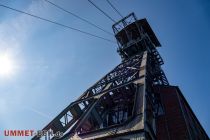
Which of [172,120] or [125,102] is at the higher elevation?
[125,102]

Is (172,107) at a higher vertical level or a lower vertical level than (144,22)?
lower

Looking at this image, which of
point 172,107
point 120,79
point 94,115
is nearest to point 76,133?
point 94,115

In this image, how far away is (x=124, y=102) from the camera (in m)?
9.22

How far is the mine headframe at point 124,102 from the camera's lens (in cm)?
464

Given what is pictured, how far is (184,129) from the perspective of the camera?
9398mm

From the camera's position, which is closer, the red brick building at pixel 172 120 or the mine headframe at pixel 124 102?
the mine headframe at pixel 124 102

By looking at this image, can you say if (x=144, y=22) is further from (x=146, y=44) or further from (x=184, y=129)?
(x=184, y=129)

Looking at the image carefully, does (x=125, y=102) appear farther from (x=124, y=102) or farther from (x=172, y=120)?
(x=172, y=120)

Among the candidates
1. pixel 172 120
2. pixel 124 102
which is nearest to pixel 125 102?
pixel 124 102

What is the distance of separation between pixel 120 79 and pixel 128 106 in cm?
159

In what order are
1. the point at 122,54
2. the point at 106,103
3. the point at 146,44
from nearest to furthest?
the point at 106,103 < the point at 146,44 < the point at 122,54

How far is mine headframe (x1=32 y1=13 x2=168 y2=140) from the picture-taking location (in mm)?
4645

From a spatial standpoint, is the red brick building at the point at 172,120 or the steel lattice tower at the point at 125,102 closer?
the steel lattice tower at the point at 125,102

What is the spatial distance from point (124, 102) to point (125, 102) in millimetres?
77
